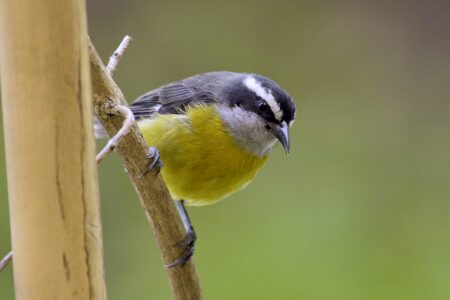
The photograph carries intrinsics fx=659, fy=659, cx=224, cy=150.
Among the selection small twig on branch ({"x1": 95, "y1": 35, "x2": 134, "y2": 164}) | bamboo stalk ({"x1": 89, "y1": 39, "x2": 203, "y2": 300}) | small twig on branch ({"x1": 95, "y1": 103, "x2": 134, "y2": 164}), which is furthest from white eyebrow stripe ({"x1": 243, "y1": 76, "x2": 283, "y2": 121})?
small twig on branch ({"x1": 95, "y1": 103, "x2": 134, "y2": 164})

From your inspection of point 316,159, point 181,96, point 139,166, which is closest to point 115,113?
point 139,166

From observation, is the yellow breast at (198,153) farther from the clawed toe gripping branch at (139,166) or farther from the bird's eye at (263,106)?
the clawed toe gripping branch at (139,166)

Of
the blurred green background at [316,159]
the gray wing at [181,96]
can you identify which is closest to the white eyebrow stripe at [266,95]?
the gray wing at [181,96]

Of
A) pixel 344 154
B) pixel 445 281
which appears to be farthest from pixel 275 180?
pixel 445 281

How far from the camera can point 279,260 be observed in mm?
3148

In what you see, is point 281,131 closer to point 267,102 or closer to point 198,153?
point 267,102

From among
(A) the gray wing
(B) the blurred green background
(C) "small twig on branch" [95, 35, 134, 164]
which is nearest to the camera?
(C) "small twig on branch" [95, 35, 134, 164]

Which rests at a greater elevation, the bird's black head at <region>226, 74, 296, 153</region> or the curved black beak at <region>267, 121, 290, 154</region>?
the bird's black head at <region>226, 74, 296, 153</region>

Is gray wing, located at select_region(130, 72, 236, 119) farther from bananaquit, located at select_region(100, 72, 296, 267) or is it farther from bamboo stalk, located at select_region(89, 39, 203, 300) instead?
bamboo stalk, located at select_region(89, 39, 203, 300)

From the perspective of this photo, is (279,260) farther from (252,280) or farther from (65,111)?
(65,111)

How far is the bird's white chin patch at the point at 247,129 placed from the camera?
225 centimetres

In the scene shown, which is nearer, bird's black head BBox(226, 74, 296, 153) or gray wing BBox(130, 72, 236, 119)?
bird's black head BBox(226, 74, 296, 153)

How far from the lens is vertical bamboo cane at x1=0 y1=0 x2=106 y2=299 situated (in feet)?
3.20

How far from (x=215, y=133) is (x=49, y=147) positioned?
123 cm
